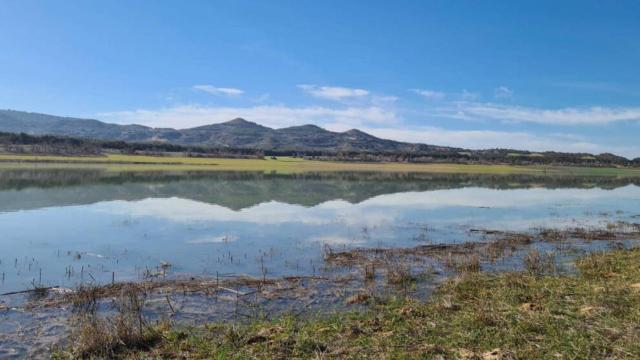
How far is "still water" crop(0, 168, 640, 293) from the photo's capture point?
13148 millimetres

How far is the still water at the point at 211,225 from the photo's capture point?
13.1 meters

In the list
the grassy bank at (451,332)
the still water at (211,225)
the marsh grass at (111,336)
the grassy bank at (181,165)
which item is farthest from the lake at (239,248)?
the grassy bank at (181,165)

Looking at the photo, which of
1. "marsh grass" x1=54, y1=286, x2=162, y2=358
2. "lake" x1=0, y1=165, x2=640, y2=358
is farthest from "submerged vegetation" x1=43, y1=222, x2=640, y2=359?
"lake" x1=0, y1=165, x2=640, y2=358

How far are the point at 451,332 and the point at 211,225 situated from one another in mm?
14432

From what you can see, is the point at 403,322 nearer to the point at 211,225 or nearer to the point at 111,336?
the point at 111,336

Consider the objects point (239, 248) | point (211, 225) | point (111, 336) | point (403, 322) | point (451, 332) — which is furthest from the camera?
point (211, 225)

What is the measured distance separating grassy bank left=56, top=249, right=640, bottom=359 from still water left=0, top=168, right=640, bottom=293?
4.49m

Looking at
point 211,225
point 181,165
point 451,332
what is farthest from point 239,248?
point 181,165

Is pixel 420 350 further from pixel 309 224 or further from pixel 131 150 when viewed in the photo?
pixel 131 150

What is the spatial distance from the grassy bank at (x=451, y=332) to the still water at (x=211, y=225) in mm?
4492

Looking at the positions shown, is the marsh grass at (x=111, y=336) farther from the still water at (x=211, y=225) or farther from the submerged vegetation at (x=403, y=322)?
the still water at (x=211, y=225)

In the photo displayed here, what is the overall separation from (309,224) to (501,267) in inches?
382

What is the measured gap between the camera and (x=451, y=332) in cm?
761

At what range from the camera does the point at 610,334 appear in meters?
7.07
